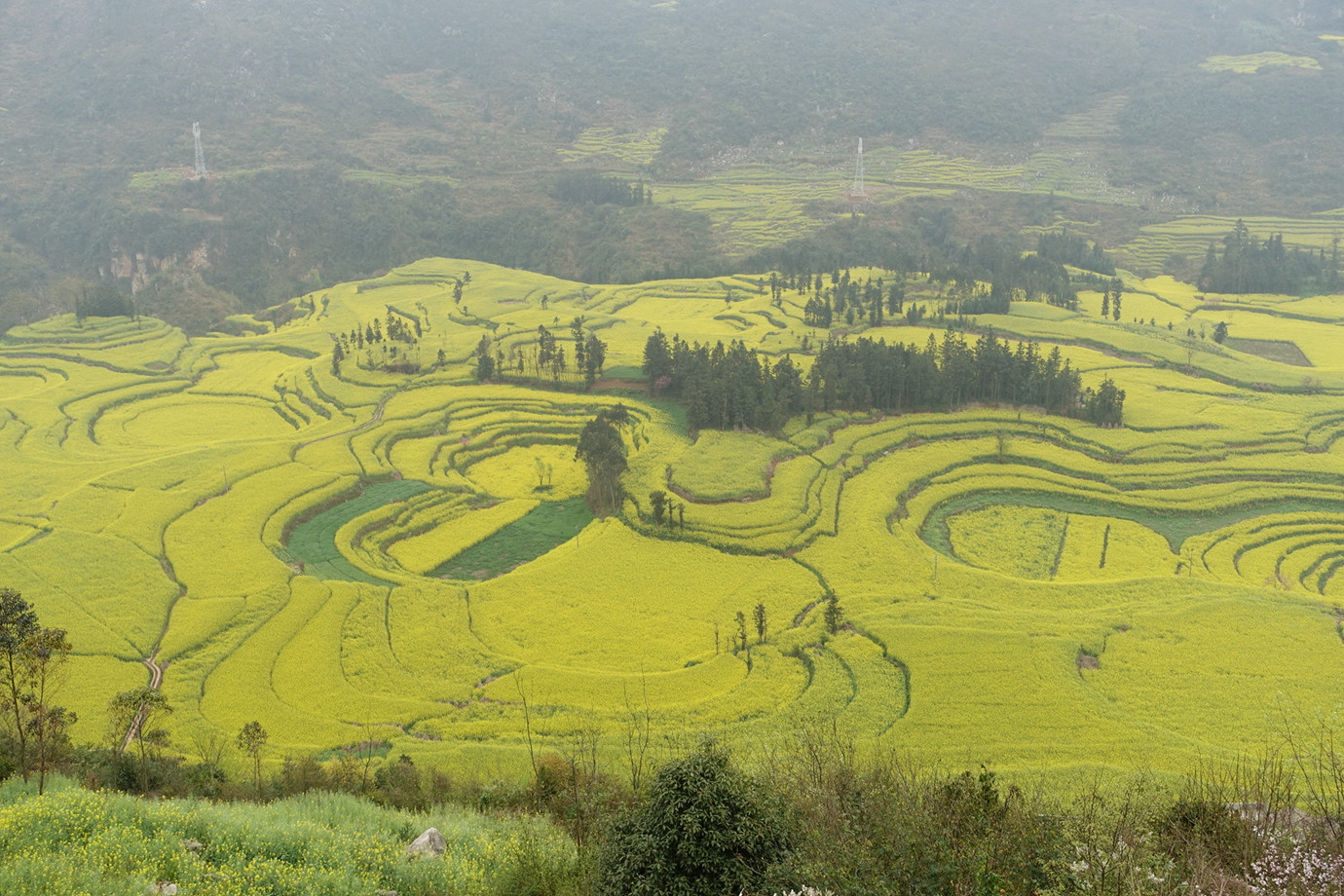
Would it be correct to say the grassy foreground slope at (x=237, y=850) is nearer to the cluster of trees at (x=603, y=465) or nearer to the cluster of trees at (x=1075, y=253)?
the cluster of trees at (x=603, y=465)

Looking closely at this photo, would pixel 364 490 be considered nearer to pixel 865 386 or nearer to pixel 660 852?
pixel 865 386

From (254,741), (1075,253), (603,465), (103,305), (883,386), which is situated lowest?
(254,741)

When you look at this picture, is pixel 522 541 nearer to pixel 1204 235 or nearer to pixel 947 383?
pixel 947 383

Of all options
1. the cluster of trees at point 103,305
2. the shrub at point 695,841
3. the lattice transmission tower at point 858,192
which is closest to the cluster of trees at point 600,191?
the lattice transmission tower at point 858,192

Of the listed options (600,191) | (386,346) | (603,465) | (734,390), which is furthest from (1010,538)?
(600,191)

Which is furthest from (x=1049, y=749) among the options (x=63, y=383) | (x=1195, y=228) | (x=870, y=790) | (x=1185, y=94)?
(x=1185, y=94)

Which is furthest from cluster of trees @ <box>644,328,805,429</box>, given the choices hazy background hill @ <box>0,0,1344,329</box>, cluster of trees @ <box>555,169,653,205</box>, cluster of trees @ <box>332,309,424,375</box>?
cluster of trees @ <box>555,169,653,205</box>

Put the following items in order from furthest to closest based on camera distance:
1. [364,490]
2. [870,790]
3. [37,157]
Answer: [37,157], [364,490], [870,790]
